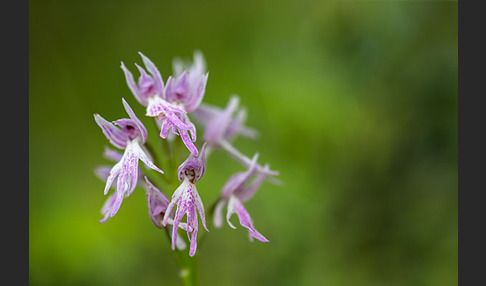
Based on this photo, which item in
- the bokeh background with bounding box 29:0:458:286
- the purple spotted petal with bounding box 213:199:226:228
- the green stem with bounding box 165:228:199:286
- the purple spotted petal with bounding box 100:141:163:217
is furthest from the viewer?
the bokeh background with bounding box 29:0:458:286

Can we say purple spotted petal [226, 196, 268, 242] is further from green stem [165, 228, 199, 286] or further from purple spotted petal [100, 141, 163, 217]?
purple spotted petal [100, 141, 163, 217]

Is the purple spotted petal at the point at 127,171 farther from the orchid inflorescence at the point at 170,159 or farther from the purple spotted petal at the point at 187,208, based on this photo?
the purple spotted petal at the point at 187,208

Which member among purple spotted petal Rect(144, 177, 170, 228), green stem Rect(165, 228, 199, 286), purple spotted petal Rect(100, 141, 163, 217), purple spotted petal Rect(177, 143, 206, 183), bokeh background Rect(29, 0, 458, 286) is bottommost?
green stem Rect(165, 228, 199, 286)

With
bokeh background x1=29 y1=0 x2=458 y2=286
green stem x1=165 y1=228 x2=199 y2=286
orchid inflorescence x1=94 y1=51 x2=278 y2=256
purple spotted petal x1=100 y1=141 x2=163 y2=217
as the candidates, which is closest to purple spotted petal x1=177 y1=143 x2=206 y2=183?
orchid inflorescence x1=94 y1=51 x2=278 y2=256

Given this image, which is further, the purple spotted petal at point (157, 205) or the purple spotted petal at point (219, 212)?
the purple spotted petal at point (219, 212)

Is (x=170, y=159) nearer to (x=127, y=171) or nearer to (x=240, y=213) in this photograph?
(x=127, y=171)

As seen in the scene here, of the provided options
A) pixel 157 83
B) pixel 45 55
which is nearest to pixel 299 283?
pixel 157 83

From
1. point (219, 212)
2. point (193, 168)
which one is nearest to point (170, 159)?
point (193, 168)

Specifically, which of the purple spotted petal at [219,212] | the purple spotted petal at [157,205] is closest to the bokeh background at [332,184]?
the purple spotted petal at [219,212]

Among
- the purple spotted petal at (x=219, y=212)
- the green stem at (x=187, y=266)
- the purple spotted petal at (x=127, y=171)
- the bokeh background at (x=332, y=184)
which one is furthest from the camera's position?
the bokeh background at (x=332, y=184)
